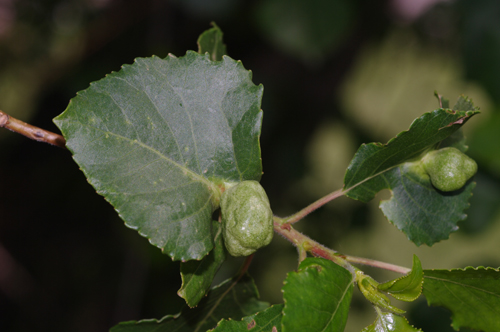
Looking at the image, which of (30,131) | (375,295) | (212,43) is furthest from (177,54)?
(375,295)

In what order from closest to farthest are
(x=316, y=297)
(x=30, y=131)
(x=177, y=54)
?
1. (x=316, y=297)
2. (x=30, y=131)
3. (x=177, y=54)

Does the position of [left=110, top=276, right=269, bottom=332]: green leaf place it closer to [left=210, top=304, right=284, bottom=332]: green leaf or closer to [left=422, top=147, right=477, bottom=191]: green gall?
[left=210, top=304, right=284, bottom=332]: green leaf

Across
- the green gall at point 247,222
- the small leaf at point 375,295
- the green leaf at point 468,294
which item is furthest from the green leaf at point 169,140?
the green leaf at point 468,294

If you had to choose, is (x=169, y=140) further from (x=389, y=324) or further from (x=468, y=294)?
(x=468, y=294)

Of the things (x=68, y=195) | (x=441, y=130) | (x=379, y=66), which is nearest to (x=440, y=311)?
(x=441, y=130)

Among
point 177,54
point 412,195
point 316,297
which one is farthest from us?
point 177,54

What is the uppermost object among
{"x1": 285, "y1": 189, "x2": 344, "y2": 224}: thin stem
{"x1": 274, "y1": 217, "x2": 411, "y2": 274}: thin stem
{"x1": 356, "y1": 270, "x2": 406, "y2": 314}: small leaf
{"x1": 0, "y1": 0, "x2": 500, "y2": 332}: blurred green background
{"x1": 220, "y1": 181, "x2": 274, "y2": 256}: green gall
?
{"x1": 220, "y1": 181, "x2": 274, "y2": 256}: green gall

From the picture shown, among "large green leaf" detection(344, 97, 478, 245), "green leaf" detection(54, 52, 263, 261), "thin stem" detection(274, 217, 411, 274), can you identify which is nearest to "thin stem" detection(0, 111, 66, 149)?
"green leaf" detection(54, 52, 263, 261)
